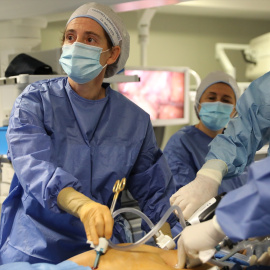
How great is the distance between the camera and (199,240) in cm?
117

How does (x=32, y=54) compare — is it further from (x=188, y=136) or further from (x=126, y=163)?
(x=126, y=163)

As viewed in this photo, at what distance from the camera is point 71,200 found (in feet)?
4.72

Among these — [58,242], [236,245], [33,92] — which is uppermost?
[33,92]

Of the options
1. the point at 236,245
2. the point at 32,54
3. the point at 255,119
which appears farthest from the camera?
the point at 32,54

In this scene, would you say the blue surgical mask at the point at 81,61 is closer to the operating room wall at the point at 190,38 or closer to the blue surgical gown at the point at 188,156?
the blue surgical gown at the point at 188,156

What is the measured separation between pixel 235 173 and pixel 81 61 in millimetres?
771

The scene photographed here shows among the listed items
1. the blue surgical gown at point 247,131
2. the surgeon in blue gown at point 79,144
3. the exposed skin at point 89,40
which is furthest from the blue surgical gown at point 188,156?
the exposed skin at point 89,40

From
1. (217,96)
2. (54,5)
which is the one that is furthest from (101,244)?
(217,96)

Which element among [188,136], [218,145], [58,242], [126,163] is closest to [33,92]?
[126,163]

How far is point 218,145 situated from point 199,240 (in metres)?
0.72

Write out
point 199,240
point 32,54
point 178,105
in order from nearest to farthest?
point 199,240, point 32,54, point 178,105

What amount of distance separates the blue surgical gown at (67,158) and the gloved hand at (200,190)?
28 cm

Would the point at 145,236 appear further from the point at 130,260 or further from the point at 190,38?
the point at 190,38

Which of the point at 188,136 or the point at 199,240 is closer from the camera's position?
the point at 199,240
